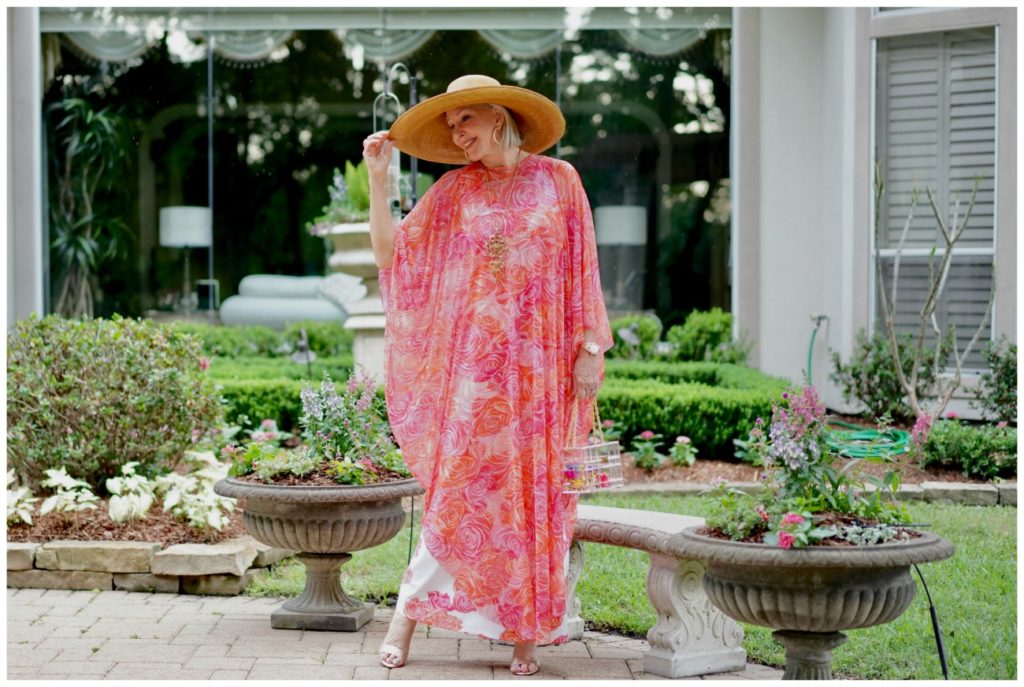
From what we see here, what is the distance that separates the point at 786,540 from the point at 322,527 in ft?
5.97

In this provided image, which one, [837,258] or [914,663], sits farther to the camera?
[837,258]

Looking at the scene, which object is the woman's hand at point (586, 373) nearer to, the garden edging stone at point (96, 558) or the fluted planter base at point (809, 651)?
the fluted planter base at point (809, 651)

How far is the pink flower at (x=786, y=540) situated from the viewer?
2959 mm

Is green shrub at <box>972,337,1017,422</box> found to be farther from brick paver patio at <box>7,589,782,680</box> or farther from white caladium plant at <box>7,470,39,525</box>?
white caladium plant at <box>7,470,39,525</box>

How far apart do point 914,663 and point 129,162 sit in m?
9.16

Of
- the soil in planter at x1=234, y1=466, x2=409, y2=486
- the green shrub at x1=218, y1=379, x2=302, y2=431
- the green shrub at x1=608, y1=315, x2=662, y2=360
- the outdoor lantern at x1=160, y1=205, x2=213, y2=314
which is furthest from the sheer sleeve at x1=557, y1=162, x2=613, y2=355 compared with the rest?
the outdoor lantern at x1=160, y1=205, x2=213, y2=314

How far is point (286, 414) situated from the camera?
7770 mm

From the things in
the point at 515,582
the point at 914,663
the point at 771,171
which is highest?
the point at 771,171

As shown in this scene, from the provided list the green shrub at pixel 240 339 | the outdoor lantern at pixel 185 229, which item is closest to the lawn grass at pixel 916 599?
the green shrub at pixel 240 339

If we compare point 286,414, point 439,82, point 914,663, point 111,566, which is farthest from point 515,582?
point 439,82

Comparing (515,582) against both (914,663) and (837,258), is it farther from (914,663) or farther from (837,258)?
(837,258)

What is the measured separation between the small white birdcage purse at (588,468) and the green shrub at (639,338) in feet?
19.7

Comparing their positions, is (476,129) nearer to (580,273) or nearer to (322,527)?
(580,273)

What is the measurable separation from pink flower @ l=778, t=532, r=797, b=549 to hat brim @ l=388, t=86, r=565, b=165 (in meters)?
1.51
